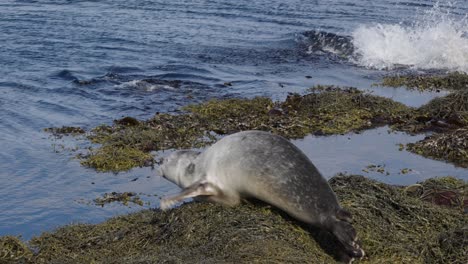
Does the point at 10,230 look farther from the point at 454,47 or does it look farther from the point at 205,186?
the point at 454,47

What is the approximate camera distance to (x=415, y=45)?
17391 mm

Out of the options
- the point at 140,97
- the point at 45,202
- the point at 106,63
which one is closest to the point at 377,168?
the point at 45,202

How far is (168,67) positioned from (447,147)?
24.4 feet

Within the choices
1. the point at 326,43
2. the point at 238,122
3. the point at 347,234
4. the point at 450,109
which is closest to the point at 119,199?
the point at 347,234

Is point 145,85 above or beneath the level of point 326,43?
above

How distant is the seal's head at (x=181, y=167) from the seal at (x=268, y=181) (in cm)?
2

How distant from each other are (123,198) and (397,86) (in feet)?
25.4

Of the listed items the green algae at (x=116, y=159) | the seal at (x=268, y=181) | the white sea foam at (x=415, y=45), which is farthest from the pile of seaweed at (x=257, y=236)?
the white sea foam at (x=415, y=45)

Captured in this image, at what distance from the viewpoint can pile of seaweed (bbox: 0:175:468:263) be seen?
4.35m

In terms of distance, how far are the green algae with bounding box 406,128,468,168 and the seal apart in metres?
3.63

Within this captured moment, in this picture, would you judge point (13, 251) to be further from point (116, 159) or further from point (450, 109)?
point (450, 109)

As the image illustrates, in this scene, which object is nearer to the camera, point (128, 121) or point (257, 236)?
point (257, 236)

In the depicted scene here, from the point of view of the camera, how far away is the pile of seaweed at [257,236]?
4.35 metres

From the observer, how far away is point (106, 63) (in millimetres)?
14641
